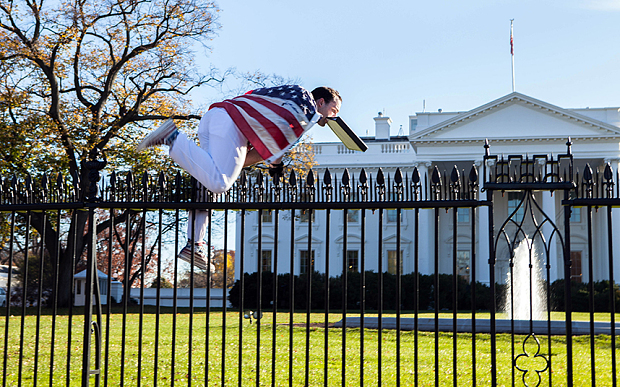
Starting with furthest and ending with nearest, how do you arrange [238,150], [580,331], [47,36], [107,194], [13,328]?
1. [47,36]
2. [13,328]
3. [580,331]
4. [107,194]
5. [238,150]

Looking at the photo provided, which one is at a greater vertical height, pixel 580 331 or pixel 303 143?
pixel 303 143

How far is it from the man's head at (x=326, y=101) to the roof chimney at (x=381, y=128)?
38.9m

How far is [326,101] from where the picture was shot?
151 inches

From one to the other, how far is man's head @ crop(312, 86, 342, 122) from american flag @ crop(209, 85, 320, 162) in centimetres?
12

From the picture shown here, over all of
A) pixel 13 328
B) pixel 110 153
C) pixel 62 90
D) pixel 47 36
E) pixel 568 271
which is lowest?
pixel 13 328

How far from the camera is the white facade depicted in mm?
35281

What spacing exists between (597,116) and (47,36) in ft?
98.9

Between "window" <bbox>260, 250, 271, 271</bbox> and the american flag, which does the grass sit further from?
"window" <bbox>260, 250, 271, 271</bbox>

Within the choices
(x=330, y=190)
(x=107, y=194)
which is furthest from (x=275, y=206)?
(x=107, y=194)

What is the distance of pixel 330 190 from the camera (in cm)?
401

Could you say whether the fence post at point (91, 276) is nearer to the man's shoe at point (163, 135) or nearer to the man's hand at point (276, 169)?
the man's shoe at point (163, 135)

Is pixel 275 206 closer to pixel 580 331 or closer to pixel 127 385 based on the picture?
pixel 127 385

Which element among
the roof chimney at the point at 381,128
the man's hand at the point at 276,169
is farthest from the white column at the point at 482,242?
the man's hand at the point at 276,169

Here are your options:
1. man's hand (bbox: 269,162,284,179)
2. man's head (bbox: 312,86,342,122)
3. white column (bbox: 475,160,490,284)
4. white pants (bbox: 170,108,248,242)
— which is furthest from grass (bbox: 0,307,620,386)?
white column (bbox: 475,160,490,284)
